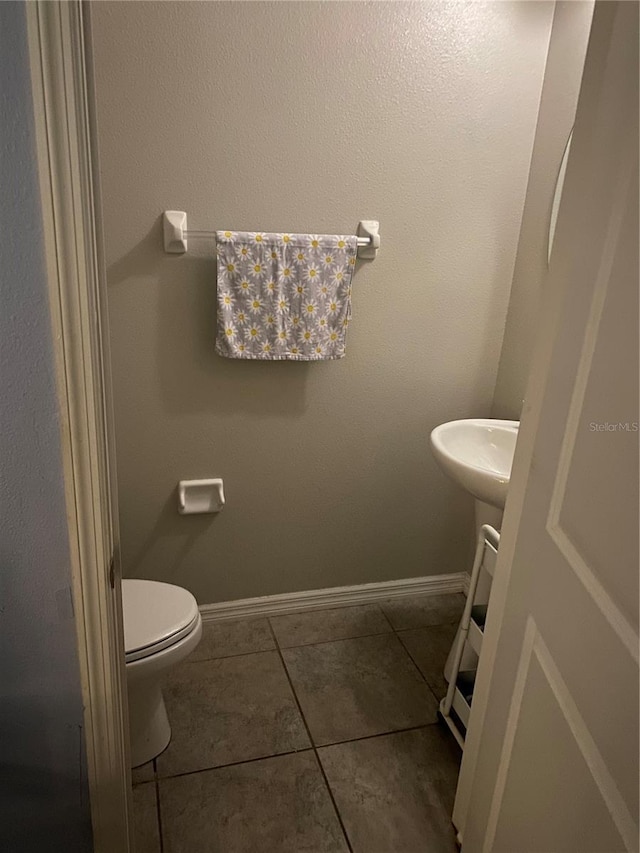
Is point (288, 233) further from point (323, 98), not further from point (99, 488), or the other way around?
point (99, 488)

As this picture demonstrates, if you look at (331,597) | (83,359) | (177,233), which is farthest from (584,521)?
(331,597)

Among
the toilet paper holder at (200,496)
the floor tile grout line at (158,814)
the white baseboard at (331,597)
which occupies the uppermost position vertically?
the toilet paper holder at (200,496)

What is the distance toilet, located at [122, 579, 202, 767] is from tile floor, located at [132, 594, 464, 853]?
0.26 feet

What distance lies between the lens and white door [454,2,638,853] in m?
0.78

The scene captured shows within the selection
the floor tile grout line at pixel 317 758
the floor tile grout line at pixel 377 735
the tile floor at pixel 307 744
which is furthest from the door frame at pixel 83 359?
the floor tile grout line at pixel 377 735

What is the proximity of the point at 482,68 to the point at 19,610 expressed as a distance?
1845 mm

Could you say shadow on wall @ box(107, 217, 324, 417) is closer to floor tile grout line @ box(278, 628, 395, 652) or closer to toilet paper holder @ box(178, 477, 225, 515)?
toilet paper holder @ box(178, 477, 225, 515)

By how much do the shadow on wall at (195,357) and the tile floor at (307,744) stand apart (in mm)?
822

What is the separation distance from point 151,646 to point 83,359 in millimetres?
968

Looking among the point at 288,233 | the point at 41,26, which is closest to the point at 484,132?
the point at 288,233

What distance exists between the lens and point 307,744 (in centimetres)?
178

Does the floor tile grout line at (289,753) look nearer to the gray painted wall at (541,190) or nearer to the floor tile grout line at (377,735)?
the floor tile grout line at (377,735)

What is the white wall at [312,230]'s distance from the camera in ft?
5.49

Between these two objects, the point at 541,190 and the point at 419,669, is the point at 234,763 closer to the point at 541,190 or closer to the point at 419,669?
the point at 419,669
